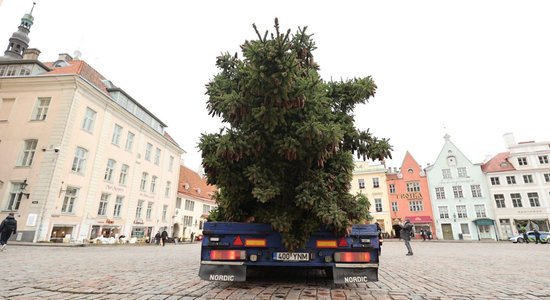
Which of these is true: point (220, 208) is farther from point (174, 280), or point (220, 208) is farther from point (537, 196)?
point (537, 196)

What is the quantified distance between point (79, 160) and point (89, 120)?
311cm

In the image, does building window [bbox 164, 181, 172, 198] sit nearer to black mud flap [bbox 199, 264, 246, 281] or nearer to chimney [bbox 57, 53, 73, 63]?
chimney [bbox 57, 53, 73, 63]

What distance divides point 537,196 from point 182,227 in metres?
44.3

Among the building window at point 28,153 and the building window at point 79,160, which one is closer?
the building window at point 28,153

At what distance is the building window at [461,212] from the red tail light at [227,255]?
132 feet

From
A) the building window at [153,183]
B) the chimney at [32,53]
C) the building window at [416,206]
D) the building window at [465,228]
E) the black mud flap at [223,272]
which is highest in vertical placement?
the chimney at [32,53]

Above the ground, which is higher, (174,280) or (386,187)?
(386,187)

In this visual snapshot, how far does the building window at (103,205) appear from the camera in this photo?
20.2 metres

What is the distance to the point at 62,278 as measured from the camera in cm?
496

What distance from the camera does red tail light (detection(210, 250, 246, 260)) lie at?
4.19 m

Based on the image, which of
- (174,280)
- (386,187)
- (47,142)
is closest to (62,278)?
(174,280)

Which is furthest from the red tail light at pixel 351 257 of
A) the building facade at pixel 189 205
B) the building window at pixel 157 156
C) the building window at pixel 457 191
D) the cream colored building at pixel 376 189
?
the building window at pixel 457 191

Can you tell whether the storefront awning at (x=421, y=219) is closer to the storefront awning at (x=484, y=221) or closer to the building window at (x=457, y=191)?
the building window at (x=457, y=191)

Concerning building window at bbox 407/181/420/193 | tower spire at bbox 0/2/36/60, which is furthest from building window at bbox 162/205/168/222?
building window at bbox 407/181/420/193
